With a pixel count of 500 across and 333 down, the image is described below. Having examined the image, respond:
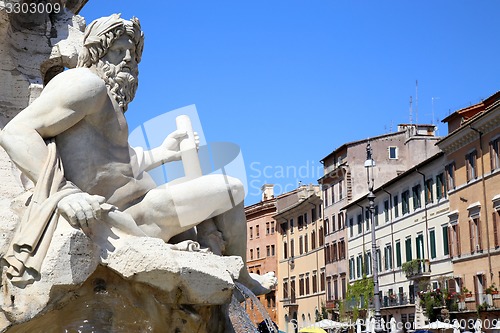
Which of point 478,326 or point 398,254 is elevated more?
point 398,254

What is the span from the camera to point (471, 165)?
38375 millimetres

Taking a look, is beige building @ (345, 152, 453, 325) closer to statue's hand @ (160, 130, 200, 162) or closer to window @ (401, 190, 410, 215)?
window @ (401, 190, 410, 215)

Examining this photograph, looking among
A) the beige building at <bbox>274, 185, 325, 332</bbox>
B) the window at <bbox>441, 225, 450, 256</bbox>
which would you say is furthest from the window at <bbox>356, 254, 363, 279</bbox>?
the window at <bbox>441, 225, 450, 256</bbox>

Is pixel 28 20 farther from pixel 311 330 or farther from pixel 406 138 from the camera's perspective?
pixel 406 138

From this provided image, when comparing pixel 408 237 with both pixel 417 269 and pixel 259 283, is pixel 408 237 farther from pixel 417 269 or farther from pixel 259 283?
pixel 259 283

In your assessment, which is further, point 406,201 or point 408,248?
point 408,248

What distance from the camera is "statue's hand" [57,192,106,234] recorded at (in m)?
3.40

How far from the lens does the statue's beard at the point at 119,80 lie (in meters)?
4.25

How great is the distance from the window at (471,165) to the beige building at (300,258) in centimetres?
2295

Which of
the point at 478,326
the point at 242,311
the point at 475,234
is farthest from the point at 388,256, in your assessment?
the point at 242,311

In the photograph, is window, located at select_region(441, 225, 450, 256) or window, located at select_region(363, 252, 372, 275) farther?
window, located at select_region(363, 252, 372, 275)

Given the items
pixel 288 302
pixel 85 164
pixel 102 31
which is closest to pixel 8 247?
pixel 85 164

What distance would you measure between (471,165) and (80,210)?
36.9m

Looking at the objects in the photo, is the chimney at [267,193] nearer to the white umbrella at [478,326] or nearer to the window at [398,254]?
the window at [398,254]
